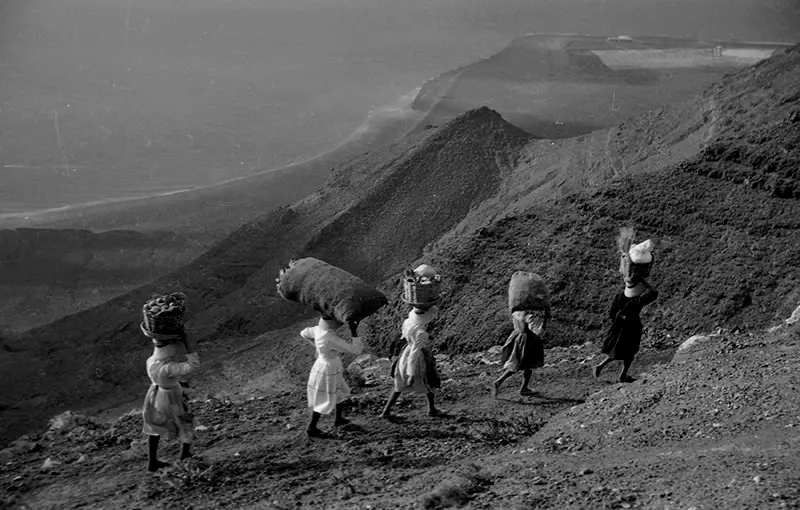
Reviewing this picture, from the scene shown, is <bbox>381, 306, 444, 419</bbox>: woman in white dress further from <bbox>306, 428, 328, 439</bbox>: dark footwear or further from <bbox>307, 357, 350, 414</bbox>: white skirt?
<bbox>306, 428, 328, 439</bbox>: dark footwear

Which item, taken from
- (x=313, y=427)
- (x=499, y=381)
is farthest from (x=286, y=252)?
(x=313, y=427)

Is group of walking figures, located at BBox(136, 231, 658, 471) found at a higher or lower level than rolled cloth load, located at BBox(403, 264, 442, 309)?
lower

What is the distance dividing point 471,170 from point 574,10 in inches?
1574

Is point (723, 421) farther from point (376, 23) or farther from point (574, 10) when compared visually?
point (574, 10)

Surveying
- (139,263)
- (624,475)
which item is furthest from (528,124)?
(624,475)

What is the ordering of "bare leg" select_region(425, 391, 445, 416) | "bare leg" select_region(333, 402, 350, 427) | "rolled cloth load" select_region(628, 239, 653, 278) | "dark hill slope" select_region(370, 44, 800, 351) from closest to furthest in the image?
"bare leg" select_region(333, 402, 350, 427) → "bare leg" select_region(425, 391, 445, 416) → "rolled cloth load" select_region(628, 239, 653, 278) → "dark hill slope" select_region(370, 44, 800, 351)

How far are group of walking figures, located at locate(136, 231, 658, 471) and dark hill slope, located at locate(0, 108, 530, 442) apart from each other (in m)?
5.11

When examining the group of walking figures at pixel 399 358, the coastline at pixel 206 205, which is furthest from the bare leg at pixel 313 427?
the coastline at pixel 206 205

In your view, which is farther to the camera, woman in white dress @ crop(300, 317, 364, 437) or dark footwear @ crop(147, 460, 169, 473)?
woman in white dress @ crop(300, 317, 364, 437)

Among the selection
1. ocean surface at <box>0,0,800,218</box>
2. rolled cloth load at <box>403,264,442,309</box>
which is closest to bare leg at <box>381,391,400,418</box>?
rolled cloth load at <box>403,264,442,309</box>

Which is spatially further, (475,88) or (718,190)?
(475,88)

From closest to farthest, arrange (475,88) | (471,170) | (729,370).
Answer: (729,370), (471,170), (475,88)

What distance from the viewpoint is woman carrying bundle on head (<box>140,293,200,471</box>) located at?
27.3 ft

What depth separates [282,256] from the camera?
18.3m
